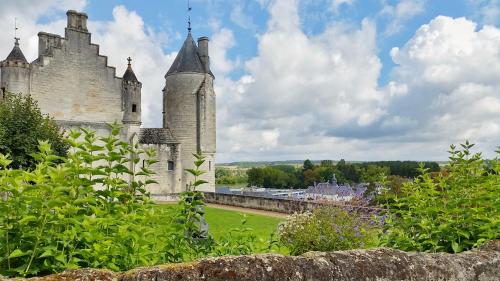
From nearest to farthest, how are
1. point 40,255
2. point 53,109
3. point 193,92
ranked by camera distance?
point 40,255 < point 53,109 < point 193,92

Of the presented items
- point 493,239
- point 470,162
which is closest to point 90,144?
point 493,239

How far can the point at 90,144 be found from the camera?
328 centimetres

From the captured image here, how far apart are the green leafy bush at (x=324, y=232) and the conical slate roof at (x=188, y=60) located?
28.9 metres

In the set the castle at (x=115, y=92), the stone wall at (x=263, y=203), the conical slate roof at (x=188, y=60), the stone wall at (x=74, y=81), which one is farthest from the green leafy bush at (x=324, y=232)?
the conical slate roof at (x=188, y=60)

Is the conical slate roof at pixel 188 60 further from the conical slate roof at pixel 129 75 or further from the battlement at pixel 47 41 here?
the battlement at pixel 47 41

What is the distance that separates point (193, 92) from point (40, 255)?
118 ft

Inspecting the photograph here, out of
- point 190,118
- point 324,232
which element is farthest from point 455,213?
point 190,118

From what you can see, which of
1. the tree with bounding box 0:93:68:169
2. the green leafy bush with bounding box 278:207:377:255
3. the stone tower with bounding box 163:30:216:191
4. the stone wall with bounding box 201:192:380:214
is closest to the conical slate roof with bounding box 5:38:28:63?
the tree with bounding box 0:93:68:169

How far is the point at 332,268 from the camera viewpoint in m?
2.93

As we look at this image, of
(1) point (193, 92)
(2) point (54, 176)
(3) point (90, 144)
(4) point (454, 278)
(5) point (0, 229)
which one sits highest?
(1) point (193, 92)

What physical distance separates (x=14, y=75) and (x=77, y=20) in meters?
6.42

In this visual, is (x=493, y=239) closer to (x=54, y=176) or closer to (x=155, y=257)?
(x=155, y=257)

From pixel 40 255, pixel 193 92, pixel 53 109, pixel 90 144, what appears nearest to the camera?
pixel 40 255

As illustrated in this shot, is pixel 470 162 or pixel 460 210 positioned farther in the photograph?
pixel 470 162
